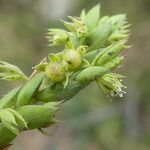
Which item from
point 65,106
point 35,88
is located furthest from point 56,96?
Answer: point 65,106

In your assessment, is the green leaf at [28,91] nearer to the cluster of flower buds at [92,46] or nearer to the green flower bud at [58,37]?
the cluster of flower buds at [92,46]

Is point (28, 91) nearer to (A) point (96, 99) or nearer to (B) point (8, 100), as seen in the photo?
(B) point (8, 100)

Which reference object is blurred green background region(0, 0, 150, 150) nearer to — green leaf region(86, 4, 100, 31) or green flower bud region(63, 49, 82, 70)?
green leaf region(86, 4, 100, 31)

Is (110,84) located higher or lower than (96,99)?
higher

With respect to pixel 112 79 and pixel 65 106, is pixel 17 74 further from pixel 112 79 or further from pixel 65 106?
pixel 65 106

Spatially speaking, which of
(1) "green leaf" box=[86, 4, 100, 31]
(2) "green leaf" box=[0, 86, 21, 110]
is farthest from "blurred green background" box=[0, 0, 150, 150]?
(2) "green leaf" box=[0, 86, 21, 110]

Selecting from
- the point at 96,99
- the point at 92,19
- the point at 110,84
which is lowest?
the point at 96,99

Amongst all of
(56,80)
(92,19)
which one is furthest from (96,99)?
(56,80)
